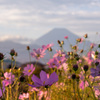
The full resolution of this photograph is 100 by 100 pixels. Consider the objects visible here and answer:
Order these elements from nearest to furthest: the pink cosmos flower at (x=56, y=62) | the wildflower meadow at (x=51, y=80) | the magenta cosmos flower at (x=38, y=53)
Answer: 1. the wildflower meadow at (x=51, y=80)
2. the pink cosmos flower at (x=56, y=62)
3. the magenta cosmos flower at (x=38, y=53)

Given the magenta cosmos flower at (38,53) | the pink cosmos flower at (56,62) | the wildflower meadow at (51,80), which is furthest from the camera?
the magenta cosmos flower at (38,53)

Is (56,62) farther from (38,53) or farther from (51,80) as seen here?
(51,80)

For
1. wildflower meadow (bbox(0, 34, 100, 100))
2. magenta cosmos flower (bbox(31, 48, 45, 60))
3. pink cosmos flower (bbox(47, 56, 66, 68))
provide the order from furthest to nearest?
1. magenta cosmos flower (bbox(31, 48, 45, 60))
2. pink cosmos flower (bbox(47, 56, 66, 68))
3. wildflower meadow (bbox(0, 34, 100, 100))

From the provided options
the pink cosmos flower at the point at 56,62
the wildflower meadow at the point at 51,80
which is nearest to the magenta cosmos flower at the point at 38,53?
the wildflower meadow at the point at 51,80

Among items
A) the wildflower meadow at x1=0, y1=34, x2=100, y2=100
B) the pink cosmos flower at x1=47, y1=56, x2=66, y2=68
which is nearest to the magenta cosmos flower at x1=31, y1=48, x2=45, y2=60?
the wildflower meadow at x1=0, y1=34, x2=100, y2=100

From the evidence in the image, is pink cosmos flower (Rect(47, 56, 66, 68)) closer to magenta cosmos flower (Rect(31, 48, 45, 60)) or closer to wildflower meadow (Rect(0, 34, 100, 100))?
wildflower meadow (Rect(0, 34, 100, 100))

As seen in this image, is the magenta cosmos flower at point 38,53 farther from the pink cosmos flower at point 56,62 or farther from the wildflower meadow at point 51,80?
the pink cosmos flower at point 56,62

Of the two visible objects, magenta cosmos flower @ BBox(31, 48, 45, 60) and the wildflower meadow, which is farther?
magenta cosmos flower @ BBox(31, 48, 45, 60)

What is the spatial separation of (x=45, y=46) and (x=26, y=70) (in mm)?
362

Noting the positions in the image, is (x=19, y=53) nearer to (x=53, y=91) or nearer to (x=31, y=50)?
(x=31, y=50)

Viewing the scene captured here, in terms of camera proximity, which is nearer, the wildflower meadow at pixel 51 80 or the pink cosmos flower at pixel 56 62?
the wildflower meadow at pixel 51 80

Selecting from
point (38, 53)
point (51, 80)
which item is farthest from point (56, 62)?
point (51, 80)

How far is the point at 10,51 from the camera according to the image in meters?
0.96

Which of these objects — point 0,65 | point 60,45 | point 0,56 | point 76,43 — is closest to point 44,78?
point 0,56
